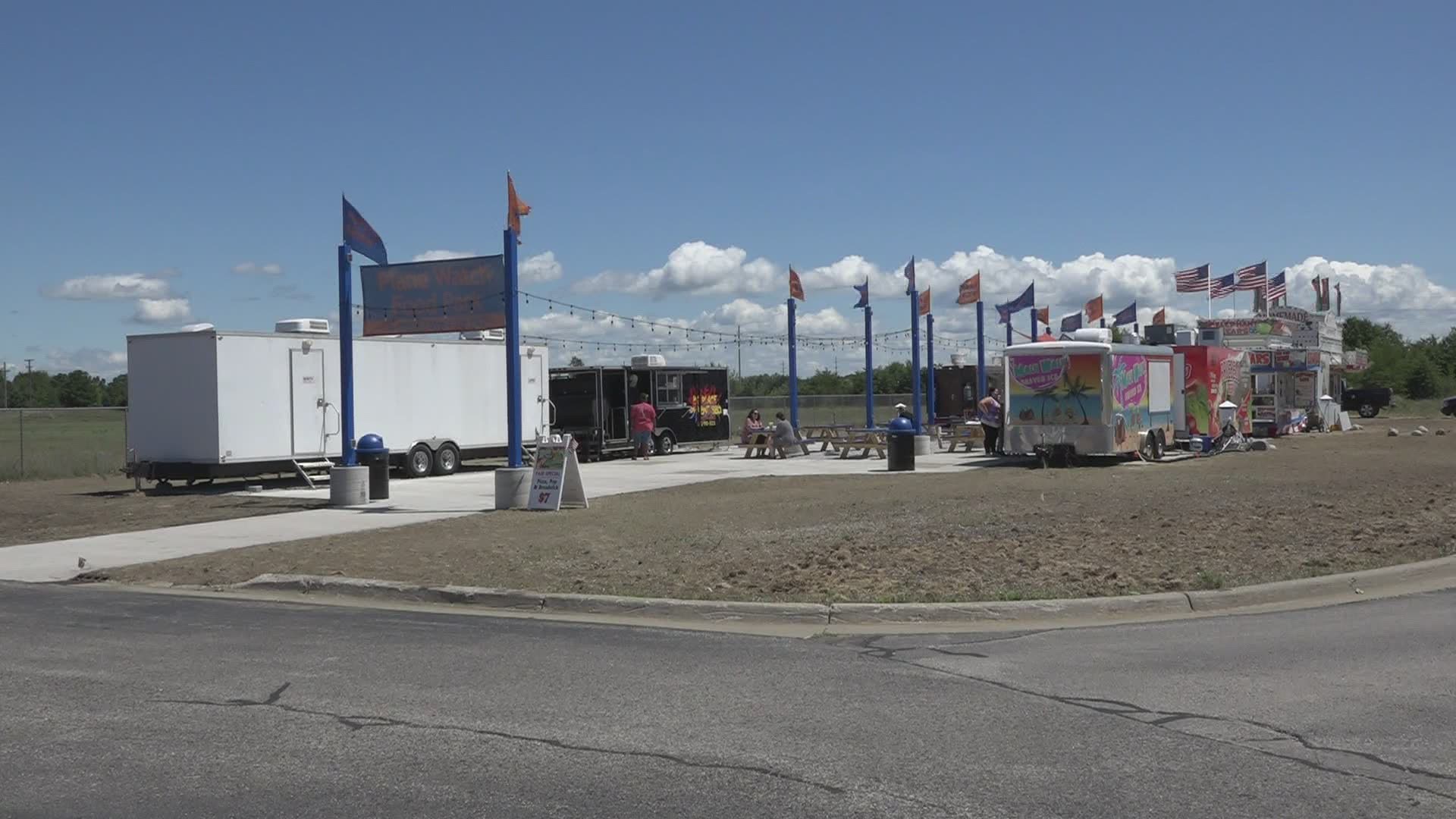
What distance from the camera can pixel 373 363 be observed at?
1098 inches

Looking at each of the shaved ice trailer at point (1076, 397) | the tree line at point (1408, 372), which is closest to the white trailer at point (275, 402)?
the shaved ice trailer at point (1076, 397)

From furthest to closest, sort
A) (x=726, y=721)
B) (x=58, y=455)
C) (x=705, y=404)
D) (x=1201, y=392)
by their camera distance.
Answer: (x=705, y=404), (x=1201, y=392), (x=58, y=455), (x=726, y=721)

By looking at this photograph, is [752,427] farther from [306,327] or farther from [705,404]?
[306,327]

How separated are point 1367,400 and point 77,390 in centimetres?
7284

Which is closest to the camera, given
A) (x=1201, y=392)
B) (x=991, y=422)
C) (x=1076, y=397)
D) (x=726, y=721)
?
(x=726, y=721)

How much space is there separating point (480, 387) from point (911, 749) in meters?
24.9

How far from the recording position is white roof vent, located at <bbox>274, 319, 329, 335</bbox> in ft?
87.2

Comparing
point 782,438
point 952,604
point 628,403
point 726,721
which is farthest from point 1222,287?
point 726,721

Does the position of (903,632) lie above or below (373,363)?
below

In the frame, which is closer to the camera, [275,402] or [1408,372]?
[275,402]

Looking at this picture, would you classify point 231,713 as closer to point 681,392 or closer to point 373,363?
point 373,363

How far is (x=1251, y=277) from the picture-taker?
157 feet

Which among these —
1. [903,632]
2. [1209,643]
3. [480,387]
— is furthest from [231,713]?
[480,387]

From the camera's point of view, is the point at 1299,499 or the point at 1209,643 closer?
the point at 1209,643
